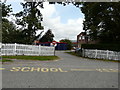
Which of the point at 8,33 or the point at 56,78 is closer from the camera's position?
the point at 56,78

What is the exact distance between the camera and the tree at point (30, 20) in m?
27.2

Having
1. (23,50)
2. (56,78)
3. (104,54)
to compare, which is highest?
(23,50)

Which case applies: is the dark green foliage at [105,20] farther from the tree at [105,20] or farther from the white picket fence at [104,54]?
the white picket fence at [104,54]

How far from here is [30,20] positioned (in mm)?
26859

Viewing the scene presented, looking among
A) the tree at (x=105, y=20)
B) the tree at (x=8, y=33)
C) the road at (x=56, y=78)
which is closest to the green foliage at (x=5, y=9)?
the tree at (x=8, y=33)

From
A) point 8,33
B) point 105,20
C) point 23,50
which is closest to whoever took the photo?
point 23,50

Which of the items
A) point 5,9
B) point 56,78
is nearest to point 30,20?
point 5,9

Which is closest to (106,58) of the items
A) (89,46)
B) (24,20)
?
(89,46)

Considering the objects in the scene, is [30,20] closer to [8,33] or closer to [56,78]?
[8,33]

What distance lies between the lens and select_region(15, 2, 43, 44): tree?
1070 inches

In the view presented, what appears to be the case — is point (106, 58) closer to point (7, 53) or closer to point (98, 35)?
point (98, 35)

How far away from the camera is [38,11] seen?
98.8ft

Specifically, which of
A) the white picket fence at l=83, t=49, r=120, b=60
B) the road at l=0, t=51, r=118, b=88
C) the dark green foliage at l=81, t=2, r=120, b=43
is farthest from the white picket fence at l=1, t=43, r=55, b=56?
the road at l=0, t=51, r=118, b=88

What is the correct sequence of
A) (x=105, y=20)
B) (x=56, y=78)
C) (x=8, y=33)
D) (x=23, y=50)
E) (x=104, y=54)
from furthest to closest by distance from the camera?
(x=8, y=33), (x=105, y=20), (x=104, y=54), (x=23, y=50), (x=56, y=78)
